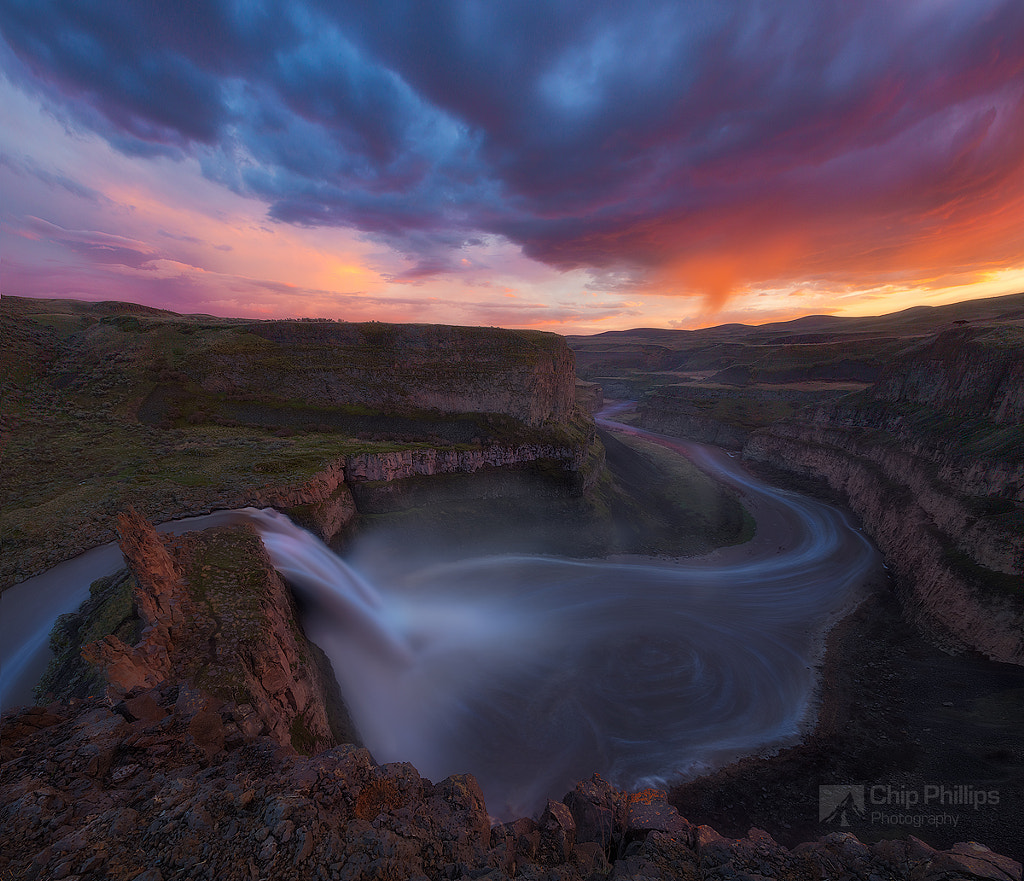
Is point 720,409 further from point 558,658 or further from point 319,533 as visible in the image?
point 319,533

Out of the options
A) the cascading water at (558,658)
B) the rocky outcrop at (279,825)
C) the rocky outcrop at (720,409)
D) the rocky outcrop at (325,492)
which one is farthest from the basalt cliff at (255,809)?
the rocky outcrop at (720,409)

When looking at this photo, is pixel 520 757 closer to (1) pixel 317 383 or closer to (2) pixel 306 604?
(2) pixel 306 604

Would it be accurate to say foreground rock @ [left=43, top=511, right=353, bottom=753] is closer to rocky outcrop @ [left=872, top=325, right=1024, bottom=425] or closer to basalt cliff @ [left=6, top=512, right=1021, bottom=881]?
basalt cliff @ [left=6, top=512, right=1021, bottom=881]

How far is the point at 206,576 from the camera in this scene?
14.8 m

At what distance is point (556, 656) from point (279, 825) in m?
19.8

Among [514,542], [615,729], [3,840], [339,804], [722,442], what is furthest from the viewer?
[722,442]

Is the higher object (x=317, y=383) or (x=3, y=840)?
(x=317, y=383)

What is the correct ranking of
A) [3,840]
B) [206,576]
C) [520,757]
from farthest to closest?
[520,757], [206,576], [3,840]

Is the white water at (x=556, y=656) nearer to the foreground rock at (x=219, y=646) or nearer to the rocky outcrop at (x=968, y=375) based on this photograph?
the foreground rock at (x=219, y=646)

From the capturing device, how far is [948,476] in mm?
30453

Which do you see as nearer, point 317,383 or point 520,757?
point 520,757

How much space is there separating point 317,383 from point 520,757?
3742cm

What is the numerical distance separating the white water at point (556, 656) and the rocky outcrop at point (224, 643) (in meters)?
3.38

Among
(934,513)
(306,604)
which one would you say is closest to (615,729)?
(306,604)
